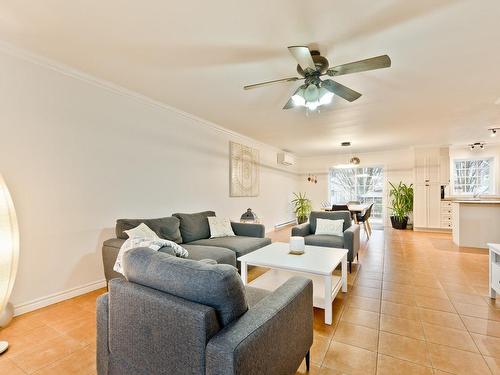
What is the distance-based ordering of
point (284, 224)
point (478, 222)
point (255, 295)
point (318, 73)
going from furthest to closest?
point (284, 224) → point (478, 222) → point (318, 73) → point (255, 295)

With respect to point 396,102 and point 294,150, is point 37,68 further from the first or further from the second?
point 294,150

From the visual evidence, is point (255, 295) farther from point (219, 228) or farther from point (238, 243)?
point (219, 228)

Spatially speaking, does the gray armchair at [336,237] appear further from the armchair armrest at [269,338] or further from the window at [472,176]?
the window at [472,176]

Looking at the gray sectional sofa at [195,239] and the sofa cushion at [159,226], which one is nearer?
the gray sectional sofa at [195,239]

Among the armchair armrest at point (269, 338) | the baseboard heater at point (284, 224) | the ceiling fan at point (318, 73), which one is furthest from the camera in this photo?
the baseboard heater at point (284, 224)

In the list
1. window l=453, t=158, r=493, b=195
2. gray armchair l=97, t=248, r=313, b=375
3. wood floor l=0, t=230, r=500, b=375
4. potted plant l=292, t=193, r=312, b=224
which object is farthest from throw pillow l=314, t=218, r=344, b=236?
→ window l=453, t=158, r=493, b=195

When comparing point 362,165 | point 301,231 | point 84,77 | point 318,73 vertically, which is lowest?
point 301,231

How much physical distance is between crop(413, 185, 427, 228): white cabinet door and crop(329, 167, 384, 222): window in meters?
1.03

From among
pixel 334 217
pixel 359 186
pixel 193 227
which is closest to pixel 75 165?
pixel 193 227

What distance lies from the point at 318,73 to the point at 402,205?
6.28 metres

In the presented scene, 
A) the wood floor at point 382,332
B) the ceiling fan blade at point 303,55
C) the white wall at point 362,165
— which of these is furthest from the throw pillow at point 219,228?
the white wall at point 362,165

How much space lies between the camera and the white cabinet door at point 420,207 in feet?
22.4

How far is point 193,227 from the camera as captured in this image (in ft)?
11.7

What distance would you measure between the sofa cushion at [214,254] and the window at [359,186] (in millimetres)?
6393
